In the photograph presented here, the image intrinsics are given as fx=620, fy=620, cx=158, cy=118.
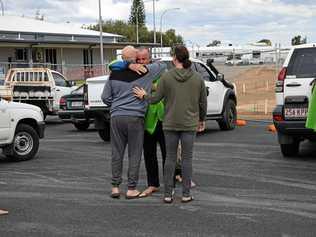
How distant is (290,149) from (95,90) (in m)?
5.27

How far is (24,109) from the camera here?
11.7 metres

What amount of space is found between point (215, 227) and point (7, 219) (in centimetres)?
225

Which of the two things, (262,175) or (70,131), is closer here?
(262,175)

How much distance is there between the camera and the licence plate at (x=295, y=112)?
9.80 meters

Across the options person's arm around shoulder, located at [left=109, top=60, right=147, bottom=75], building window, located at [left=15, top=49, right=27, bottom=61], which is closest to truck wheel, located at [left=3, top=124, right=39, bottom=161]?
person's arm around shoulder, located at [left=109, top=60, right=147, bottom=75]

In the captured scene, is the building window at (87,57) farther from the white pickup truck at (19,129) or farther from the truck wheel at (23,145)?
the truck wheel at (23,145)

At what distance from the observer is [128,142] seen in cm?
766

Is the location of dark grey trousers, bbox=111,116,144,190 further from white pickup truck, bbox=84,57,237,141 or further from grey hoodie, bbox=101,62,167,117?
white pickup truck, bbox=84,57,237,141

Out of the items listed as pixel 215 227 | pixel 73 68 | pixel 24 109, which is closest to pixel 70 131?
pixel 24 109

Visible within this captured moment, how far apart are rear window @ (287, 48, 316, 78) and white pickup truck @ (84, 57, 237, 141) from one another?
400 cm

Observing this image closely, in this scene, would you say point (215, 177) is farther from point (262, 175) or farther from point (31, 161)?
point (31, 161)

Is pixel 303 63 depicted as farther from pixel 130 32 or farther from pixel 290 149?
pixel 130 32

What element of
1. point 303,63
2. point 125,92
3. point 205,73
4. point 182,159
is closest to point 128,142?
point 125,92

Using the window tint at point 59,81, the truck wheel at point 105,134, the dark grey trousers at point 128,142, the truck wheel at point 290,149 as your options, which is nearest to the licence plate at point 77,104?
the truck wheel at point 105,134
